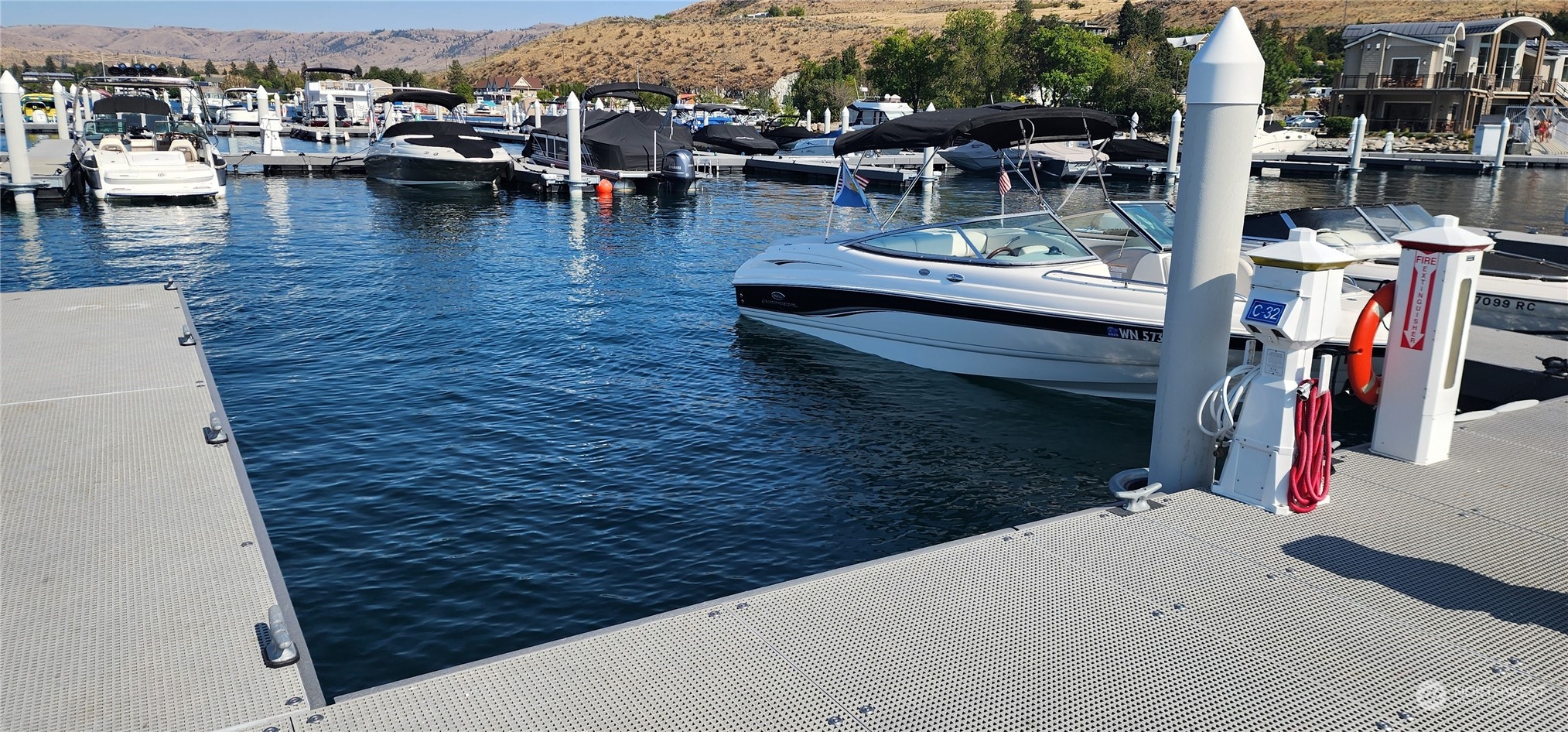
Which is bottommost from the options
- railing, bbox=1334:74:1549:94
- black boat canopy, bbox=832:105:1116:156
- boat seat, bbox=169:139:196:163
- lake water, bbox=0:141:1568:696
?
lake water, bbox=0:141:1568:696

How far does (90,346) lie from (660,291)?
9.25m

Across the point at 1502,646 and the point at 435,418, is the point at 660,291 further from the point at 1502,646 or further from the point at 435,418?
the point at 1502,646

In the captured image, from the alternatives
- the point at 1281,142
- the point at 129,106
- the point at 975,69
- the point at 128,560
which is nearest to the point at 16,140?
the point at 129,106

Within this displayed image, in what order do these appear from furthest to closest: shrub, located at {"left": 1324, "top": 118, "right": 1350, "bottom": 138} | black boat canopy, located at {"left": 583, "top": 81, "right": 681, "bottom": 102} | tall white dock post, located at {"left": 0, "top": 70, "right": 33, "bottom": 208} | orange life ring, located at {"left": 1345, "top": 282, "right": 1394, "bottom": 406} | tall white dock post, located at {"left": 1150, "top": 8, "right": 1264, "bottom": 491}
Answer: shrub, located at {"left": 1324, "top": 118, "right": 1350, "bottom": 138}, black boat canopy, located at {"left": 583, "top": 81, "right": 681, "bottom": 102}, tall white dock post, located at {"left": 0, "top": 70, "right": 33, "bottom": 208}, orange life ring, located at {"left": 1345, "top": 282, "right": 1394, "bottom": 406}, tall white dock post, located at {"left": 1150, "top": 8, "right": 1264, "bottom": 491}

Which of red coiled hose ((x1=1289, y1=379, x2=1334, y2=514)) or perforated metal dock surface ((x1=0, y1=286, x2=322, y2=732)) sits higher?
red coiled hose ((x1=1289, y1=379, x2=1334, y2=514))

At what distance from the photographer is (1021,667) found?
3.81 meters

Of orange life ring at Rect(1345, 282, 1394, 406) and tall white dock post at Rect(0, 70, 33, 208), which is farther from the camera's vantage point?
tall white dock post at Rect(0, 70, 33, 208)

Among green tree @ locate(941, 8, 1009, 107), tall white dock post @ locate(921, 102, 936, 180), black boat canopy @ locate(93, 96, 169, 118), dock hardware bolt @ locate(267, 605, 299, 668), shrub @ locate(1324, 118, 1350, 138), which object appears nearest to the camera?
dock hardware bolt @ locate(267, 605, 299, 668)

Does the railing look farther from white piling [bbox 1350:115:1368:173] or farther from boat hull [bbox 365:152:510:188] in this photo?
boat hull [bbox 365:152:510:188]

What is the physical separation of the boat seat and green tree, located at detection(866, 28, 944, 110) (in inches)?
1594

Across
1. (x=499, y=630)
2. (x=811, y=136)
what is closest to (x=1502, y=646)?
(x=499, y=630)

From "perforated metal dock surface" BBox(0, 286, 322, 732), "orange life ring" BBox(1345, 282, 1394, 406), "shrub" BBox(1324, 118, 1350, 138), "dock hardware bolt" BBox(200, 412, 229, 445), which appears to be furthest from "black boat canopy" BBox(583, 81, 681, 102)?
"shrub" BBox(1324, 118, 1350, 138)

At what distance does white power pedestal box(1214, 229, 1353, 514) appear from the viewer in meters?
5.27

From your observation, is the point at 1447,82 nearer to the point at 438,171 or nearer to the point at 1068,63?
the point at 1068,63
